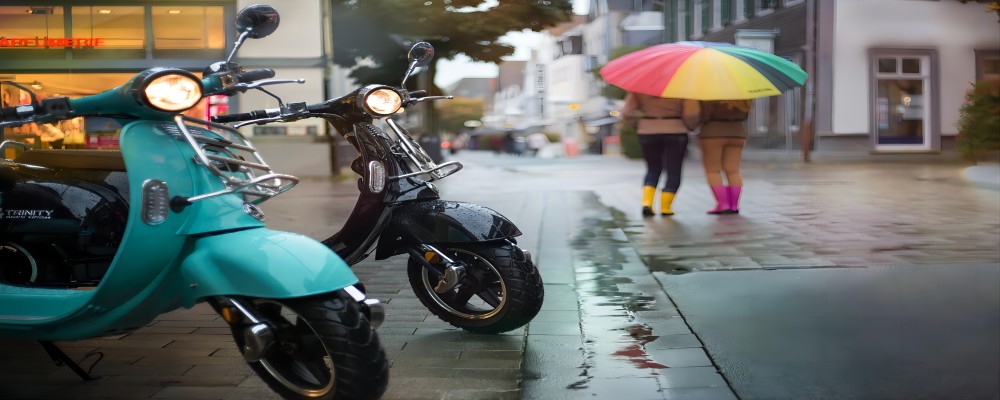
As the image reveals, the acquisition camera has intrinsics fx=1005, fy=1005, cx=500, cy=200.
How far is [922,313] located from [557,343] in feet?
5.67

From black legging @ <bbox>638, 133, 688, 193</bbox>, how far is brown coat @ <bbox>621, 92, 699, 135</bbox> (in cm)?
7

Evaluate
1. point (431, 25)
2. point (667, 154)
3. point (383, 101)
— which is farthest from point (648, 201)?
point (383, 101)

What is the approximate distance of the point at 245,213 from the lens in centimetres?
308

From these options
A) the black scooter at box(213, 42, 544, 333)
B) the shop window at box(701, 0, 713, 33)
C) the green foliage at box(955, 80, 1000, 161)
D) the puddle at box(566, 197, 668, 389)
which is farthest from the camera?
the green foliage at box(955, 80, 1000, 161)

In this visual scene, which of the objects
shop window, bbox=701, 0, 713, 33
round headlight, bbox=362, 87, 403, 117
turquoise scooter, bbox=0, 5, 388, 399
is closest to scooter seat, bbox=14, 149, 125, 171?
turquoise scooter, bbox=0, 5, 388, 399

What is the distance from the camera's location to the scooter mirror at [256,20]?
341cm

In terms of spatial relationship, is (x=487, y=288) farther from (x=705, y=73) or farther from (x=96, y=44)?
(x=705, y=73)

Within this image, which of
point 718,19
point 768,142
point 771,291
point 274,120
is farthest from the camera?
point 768,142

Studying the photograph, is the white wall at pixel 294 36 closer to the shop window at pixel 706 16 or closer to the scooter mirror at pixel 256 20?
the shop window at pixel 706 16

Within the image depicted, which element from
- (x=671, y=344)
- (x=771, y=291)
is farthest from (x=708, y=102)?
(x=671, y=344)

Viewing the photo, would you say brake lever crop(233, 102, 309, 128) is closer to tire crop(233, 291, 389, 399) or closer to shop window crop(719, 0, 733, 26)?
tire crop(233, 291, 389, 399)

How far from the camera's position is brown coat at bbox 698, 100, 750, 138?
9766mm

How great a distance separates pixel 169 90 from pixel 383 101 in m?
1.13

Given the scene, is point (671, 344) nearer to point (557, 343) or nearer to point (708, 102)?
point (557, 343)
